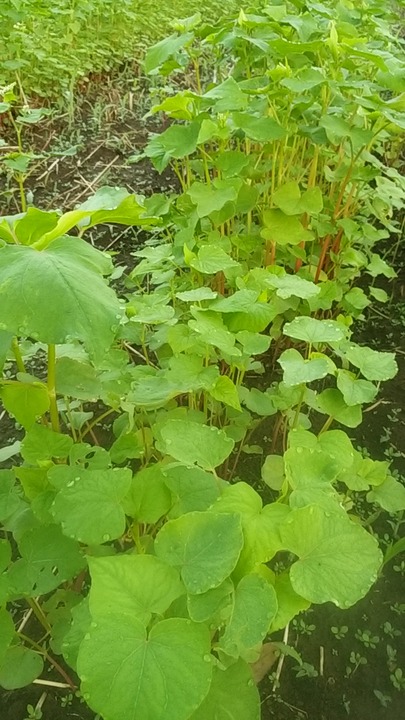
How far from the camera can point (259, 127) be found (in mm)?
1214

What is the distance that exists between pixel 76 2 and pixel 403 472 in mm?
2780

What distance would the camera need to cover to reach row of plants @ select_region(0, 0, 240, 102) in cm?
261

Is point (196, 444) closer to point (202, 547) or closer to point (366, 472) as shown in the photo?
point (202, 547)

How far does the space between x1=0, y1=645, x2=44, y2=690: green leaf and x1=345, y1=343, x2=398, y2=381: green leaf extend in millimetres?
650

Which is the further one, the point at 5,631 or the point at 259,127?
the point at 259,127

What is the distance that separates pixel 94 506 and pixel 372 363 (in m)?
0.50

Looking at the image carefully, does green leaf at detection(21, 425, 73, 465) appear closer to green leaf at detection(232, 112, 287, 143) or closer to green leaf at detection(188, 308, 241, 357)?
green leaf at detection(188, 308, 241, 357)

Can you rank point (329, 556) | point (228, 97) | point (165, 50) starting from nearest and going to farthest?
point (329, 556)
point (228, 97)
point (165, 50)

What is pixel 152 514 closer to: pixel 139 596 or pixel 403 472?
pixel 139 596

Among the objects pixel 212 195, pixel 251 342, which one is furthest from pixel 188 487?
pixel 212 195

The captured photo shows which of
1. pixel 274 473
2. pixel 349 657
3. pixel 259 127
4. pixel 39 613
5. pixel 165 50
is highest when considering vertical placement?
pixel 165 50

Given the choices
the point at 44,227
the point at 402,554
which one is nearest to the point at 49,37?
the point at 44,227

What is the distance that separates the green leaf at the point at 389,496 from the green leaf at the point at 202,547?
47 cm

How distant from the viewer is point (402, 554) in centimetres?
123
